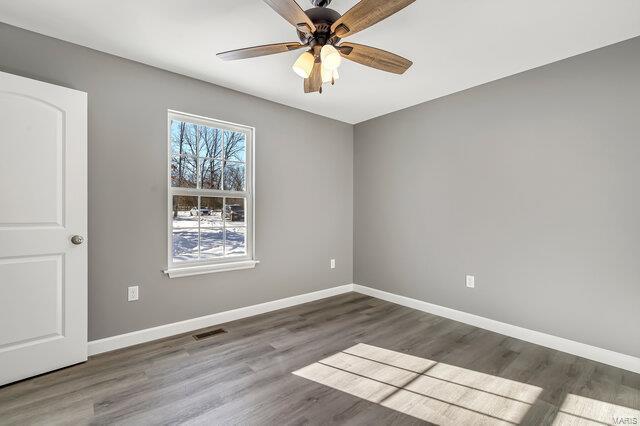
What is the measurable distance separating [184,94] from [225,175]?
86 centimetres

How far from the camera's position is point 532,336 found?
2.71 metres

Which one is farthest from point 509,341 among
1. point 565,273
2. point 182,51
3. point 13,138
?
point 13,138

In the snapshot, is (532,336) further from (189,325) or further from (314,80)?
(189,325)

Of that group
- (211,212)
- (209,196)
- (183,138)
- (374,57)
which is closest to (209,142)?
(183,138)

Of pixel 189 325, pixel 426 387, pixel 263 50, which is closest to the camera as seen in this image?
pixel 263 50

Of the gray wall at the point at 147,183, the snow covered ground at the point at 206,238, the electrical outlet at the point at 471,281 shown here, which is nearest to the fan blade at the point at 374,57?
the gray wall at the point at 147,183

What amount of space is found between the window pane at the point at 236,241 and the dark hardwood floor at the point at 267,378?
2.47 feet

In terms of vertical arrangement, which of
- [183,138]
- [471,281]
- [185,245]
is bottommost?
[471,281]

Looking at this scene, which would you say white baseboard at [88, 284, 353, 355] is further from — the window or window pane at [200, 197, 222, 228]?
window pane at [200, 197, 222, 228]

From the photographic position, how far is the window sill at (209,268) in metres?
2.83

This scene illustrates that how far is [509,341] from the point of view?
273cm

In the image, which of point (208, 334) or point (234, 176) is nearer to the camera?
point (208, 334)

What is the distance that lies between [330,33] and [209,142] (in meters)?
1.87

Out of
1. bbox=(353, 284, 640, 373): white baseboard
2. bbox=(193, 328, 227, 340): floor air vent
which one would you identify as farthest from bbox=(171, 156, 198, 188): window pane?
bbox=(353, 284, 640, 373): white baseboard
